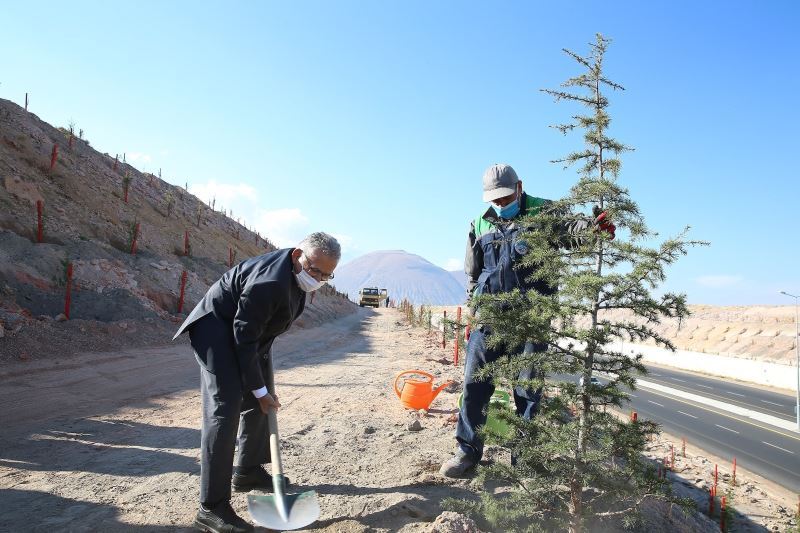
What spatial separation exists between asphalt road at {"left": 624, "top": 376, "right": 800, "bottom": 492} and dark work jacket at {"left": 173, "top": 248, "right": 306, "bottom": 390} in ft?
37.6

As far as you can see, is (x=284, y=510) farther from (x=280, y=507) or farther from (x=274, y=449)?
(x=274, y=449)

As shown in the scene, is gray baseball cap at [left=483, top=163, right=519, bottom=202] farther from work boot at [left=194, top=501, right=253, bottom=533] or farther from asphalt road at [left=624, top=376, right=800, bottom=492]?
asphalt road at [left=624, top=376, right=800, bottom=492]

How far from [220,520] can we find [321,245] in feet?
5.47

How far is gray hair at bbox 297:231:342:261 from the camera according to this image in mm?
3062

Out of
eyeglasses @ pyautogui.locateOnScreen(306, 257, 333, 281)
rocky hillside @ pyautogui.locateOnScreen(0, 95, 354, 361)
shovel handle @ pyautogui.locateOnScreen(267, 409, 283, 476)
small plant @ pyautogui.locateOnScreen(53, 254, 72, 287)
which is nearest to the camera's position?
shovel handle @ pyautogui.locateOnScreen(267, 409, 283, 476)

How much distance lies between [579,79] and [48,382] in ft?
26.4

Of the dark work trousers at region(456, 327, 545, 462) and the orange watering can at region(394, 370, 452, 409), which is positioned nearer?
the dark work trousers at region(456, 327, 545, 462)

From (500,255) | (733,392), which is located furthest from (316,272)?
(733,392)

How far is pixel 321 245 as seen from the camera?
10.1 ft

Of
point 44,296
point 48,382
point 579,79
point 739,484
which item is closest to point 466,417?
point 579,79

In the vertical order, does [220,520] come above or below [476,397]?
below

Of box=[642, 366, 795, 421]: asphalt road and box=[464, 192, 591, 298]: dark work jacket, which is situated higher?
box=[464, 192, 591, 298]: dark work jacket

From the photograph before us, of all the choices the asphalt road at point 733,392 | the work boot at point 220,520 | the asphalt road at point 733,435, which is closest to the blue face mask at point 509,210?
the work boot at point 220,520

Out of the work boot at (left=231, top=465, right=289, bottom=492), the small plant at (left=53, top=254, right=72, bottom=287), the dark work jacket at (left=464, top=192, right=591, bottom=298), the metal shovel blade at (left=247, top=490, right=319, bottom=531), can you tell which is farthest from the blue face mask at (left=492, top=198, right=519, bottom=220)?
the small plant at (left=53, top=254, right=72, bottom=287)
